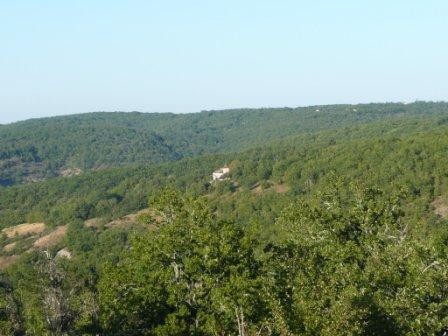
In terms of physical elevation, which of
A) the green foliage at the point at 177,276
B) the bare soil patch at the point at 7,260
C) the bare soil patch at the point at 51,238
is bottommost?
the bare soil patch at the point at 7,260

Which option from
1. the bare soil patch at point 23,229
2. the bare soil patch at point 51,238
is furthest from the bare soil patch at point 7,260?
the bare soil patch at point 23,229

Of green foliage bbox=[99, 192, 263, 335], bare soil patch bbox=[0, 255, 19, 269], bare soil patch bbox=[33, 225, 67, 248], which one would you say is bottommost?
bare soil patch bbox=[0, 255, 19, 269]

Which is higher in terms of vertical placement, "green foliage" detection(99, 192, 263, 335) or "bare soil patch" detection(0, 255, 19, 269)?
"green foliage" detection(99, 192, 263, 335)

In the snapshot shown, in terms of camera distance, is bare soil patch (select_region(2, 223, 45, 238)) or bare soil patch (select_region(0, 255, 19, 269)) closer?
bare soil patch (select_region(0, 255, 19, 269))

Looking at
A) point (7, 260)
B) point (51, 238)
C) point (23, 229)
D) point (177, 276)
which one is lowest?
point (7, 260)

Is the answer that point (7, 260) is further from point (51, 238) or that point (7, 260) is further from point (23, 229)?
point (23, 229)

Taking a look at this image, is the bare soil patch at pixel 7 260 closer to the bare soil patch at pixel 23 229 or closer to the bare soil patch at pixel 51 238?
the bare soil patch at pixel 51 238

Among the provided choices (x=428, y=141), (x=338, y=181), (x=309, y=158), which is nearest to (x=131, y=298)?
(x=338, y=181)

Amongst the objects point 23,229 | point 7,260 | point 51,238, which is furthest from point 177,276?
point 23,229

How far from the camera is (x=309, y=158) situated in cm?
17438

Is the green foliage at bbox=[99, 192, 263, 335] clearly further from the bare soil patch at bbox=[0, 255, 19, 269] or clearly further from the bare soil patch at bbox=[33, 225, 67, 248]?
the bare soil patch at bbox=[33, 225, 67, 248]

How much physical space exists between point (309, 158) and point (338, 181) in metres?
133

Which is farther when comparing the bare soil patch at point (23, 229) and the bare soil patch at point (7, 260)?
the bare soil patch at point (23, 229)

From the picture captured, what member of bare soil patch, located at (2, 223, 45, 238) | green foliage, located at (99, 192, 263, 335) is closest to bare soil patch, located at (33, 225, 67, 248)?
bare soil patch, located at (2, 223, 45, 238)
